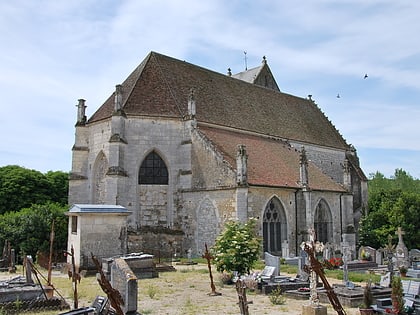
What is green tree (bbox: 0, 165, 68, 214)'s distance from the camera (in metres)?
35.6

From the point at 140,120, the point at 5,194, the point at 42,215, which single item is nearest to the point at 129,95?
the point at 140,120

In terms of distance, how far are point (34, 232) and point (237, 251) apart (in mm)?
11824

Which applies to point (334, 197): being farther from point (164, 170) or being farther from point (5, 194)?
point (5, 194)

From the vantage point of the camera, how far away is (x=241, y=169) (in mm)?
21375

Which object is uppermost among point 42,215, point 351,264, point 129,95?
point 129,95

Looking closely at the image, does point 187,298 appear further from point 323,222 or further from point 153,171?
point 323,222

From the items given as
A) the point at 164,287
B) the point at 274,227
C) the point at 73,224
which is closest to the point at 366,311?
the point at 164,287

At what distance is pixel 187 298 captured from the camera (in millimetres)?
11859

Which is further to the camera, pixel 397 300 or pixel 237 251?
pixel 237 251

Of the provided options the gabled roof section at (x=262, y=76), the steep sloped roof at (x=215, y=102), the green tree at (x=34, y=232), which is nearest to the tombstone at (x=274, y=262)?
the green tree at (x=34, y=232)

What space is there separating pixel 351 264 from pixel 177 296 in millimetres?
11146

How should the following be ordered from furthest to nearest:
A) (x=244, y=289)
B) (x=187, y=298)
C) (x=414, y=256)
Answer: (x=414, y=256) → (x=187, y=298) → (x=244, y=289)

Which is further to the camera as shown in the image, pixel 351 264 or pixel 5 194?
pixel 5 194

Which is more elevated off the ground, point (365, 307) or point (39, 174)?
point (39, 174)
